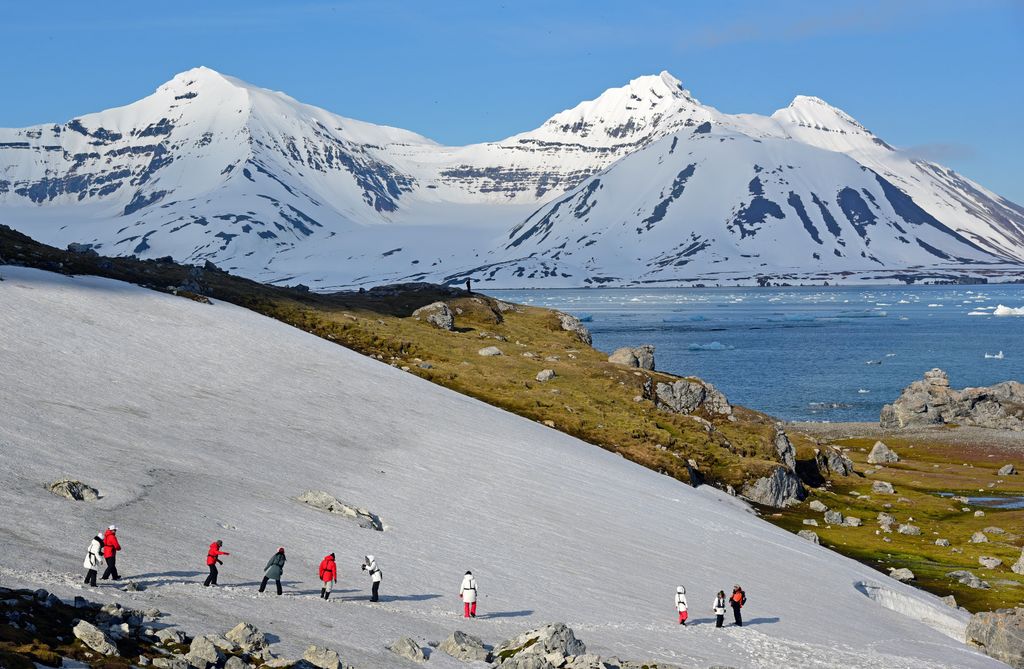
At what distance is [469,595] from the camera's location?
3481cm

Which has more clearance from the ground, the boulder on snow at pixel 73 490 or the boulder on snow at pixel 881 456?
the boulder on snow at pixel 881 456

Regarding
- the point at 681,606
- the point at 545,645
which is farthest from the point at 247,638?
the point at 681,606

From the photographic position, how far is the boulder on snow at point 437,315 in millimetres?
101250

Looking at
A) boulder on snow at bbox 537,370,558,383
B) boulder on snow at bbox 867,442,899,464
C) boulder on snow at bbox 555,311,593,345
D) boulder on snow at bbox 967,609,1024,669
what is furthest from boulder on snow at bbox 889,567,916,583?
boulder on snow at bbox 555,311,593,345

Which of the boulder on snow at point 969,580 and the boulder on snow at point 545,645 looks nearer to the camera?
the boulder on snow at point 545,645

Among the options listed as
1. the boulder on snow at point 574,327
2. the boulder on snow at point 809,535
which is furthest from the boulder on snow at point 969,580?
the boulder on snow at point 574,327

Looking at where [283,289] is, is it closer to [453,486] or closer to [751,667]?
[453,486]

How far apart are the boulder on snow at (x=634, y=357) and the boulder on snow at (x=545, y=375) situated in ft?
36.9

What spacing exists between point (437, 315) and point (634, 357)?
1969 cm

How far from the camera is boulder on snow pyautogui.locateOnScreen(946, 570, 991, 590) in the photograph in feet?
→ 196

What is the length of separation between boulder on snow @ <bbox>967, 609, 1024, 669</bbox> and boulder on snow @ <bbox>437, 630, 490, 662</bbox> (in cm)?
2736

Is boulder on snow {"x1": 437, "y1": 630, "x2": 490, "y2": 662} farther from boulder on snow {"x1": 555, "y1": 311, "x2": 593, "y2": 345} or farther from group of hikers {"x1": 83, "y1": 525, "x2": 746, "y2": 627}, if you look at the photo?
boulder on snow {"x1": 555, "y1": 311, "x2": 593, "y2": 345}

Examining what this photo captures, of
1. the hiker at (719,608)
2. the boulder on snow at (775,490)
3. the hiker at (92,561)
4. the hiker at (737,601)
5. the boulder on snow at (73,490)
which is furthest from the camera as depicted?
the boulder on snow at (775,490)

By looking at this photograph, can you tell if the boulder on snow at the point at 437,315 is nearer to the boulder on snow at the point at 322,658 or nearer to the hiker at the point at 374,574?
the hiker at the point at 374,574
